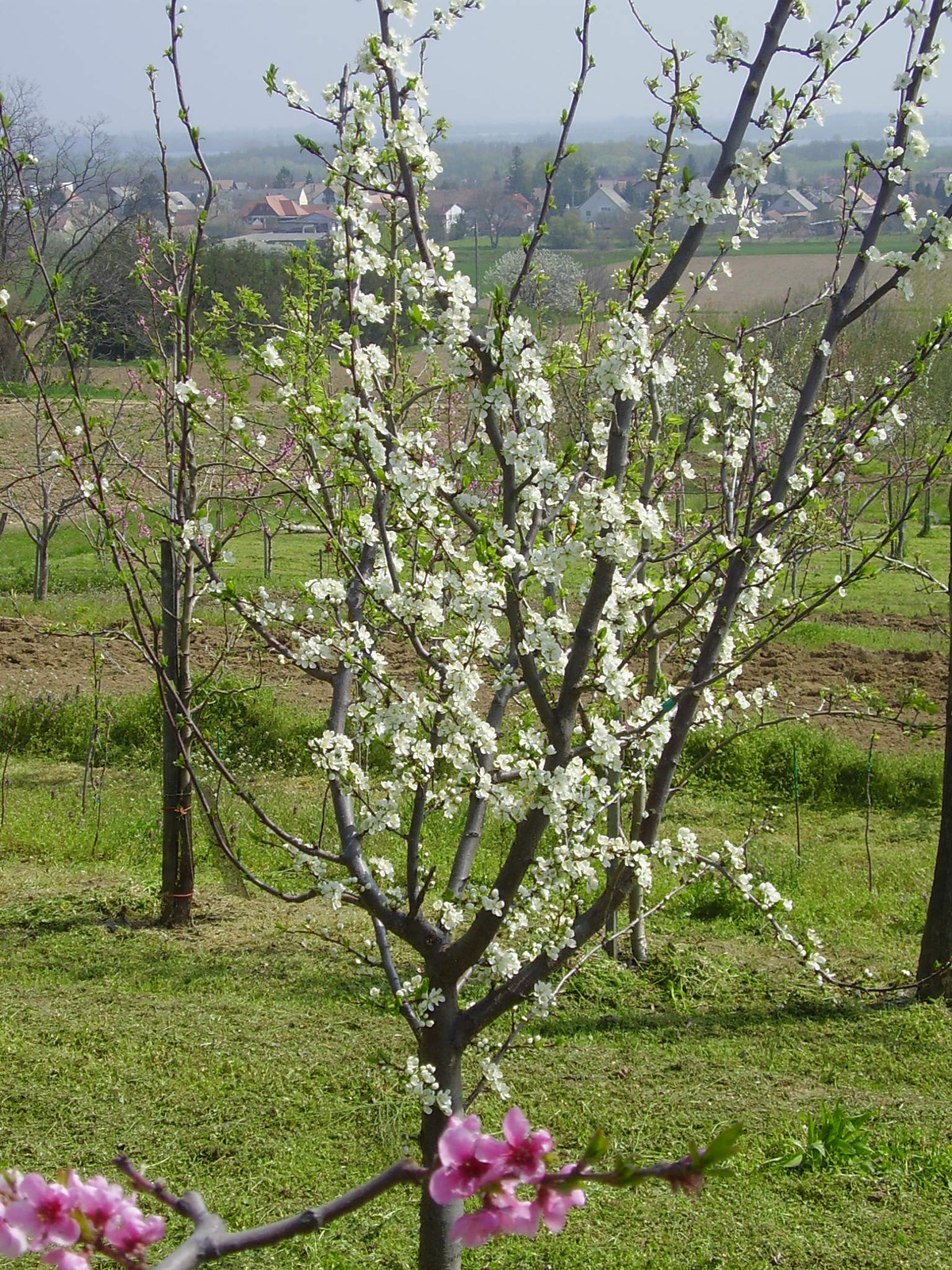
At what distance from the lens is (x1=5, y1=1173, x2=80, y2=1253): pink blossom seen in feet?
3.34

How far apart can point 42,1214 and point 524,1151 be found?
Answer: 45 centimetres

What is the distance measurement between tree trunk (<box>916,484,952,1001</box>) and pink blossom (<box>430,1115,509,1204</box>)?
4.62 metres

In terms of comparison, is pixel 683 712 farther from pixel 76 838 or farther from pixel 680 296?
pixel 76 838

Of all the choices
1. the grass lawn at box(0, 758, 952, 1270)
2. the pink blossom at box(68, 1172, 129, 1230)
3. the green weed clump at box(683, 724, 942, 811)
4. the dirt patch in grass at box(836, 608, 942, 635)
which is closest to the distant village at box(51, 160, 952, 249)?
the pink blossom at box(68, 1172, 129, 1230)

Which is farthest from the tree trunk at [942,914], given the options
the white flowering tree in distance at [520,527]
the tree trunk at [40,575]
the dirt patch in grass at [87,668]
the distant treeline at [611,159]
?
the distant treeline at [611,159]

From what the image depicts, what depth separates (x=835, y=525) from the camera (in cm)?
468

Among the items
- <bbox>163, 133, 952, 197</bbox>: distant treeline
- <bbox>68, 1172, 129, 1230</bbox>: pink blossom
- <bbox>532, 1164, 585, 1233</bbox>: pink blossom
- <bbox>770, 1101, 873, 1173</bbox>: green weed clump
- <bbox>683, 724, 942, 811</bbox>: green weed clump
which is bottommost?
<bbox>683, 724, 942, 811</bbox>: green weed clump

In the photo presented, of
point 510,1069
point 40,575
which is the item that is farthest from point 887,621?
point 40,575

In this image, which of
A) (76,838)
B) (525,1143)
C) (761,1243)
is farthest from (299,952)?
(525,1143)

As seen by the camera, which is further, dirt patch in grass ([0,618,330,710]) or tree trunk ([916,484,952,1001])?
dirt patch in grass ([0,618,330,710])

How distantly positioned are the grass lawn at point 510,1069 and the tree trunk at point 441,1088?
697 millimetres

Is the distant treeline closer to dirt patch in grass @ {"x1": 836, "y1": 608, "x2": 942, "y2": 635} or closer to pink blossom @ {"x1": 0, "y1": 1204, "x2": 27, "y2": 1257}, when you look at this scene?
dirt patch in grass @ {"x1": 836, "y1": 608, "x2": 942, "y2": 635}

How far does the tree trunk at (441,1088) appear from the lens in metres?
2.87

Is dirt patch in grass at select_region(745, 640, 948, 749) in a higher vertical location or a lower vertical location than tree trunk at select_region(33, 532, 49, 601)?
higher
